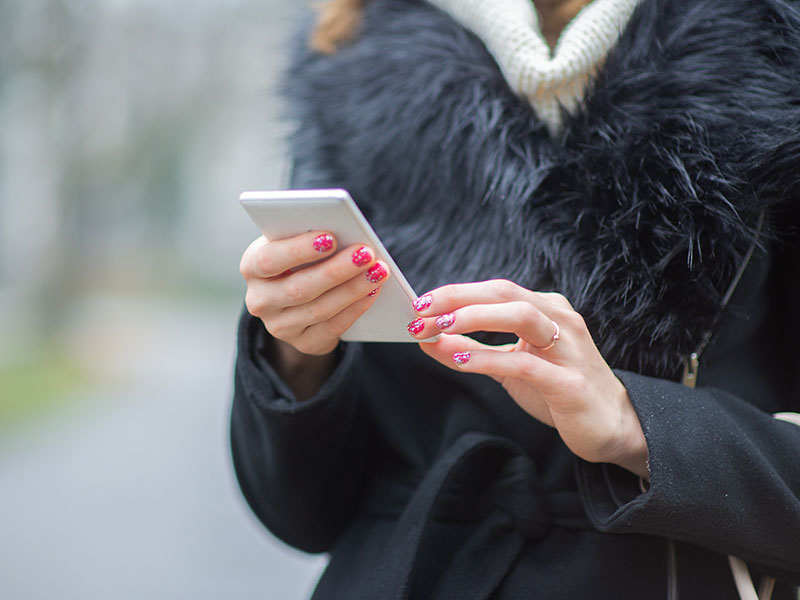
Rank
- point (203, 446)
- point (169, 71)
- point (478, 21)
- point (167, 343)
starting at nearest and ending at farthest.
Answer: point (478, 21)
point (203, 446)
point (167, 343)
point (169, 71)

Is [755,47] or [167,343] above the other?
[755,47]

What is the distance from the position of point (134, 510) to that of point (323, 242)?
3497mm

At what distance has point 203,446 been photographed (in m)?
4.95

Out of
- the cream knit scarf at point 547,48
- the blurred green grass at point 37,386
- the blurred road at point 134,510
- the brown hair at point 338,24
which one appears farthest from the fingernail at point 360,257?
the blurred green grass at point 37,386

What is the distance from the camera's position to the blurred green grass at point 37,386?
523 centimetres

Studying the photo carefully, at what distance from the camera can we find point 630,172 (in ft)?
3.30

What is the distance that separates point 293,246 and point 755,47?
0.69 m

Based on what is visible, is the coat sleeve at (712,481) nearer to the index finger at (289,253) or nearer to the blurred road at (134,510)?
the index finger at (289,253)

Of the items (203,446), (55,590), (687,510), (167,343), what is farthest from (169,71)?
(687,510)

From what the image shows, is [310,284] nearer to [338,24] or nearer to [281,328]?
[281,328]

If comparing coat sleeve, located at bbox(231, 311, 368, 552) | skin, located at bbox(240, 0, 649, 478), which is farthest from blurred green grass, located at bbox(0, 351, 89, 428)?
skin, located at bbox(240, 0, 649, 478)

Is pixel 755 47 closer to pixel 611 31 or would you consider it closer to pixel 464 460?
pixel 611 31

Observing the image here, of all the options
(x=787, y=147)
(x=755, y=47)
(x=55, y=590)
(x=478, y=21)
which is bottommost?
(x=55, y=590)

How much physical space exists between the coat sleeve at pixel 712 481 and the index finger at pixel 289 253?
0.40 meters
